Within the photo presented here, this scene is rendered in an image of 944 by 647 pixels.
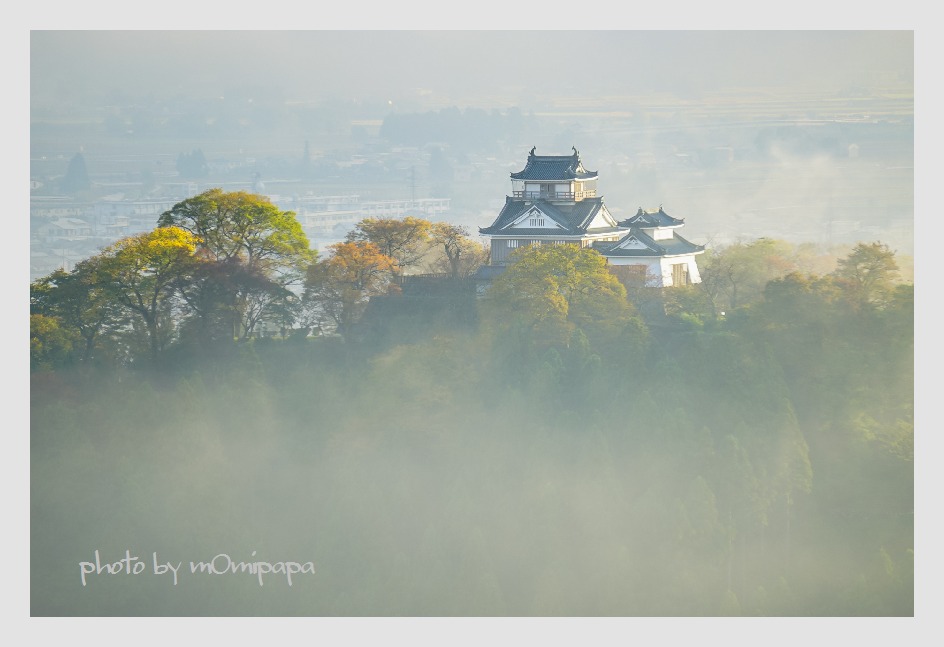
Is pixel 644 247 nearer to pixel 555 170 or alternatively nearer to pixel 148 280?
pixel 555 170

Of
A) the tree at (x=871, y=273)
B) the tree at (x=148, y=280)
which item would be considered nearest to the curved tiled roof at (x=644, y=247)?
the tree at (x=871, y=273)

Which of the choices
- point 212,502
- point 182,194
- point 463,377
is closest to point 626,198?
point 182,194

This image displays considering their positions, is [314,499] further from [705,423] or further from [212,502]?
[705,423]

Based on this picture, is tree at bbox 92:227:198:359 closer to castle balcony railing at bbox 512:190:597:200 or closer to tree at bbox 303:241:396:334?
tree at bbox 303:241:396:334

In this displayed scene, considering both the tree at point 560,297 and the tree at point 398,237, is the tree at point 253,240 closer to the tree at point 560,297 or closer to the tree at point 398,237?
the tree at point 398,237

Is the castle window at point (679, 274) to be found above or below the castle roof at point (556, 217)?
below

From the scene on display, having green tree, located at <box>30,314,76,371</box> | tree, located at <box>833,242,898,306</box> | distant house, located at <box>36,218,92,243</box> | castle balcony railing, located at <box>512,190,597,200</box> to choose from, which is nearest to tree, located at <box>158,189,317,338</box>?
green tree, located at <box>30,314,76,371</box>
